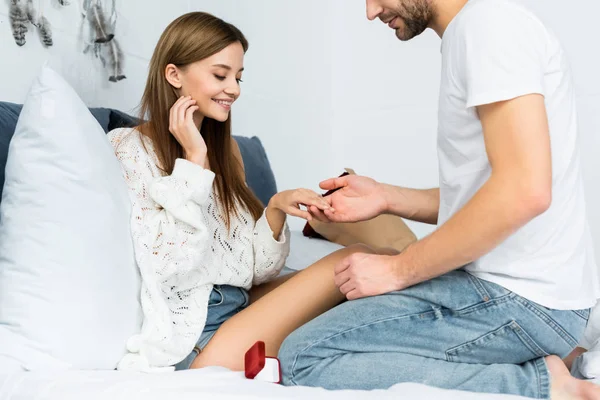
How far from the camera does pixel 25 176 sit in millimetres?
1239

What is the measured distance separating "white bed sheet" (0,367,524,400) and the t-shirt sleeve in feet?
1.63

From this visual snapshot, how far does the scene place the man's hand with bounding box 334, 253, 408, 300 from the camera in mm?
1300

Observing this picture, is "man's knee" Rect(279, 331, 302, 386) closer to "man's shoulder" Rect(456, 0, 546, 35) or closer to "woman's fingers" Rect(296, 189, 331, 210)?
"woman's fingers" Rect(296, 189, 331, 210)

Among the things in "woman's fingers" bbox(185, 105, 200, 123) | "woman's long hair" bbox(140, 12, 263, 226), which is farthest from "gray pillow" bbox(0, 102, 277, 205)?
"woman's fingers" bbox(185, 105, 200, 123)

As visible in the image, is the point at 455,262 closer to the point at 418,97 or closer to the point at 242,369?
the point at 242,369

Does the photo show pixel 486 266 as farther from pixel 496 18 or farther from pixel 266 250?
pixel 266 250

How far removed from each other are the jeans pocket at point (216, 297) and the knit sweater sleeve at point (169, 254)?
0.05m

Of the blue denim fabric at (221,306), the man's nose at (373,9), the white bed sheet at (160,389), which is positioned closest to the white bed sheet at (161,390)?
the white bed sheet at (160,389)

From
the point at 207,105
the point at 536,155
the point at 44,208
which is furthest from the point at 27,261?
the point at 536,155

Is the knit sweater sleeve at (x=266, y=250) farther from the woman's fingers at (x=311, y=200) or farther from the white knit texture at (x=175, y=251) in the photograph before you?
the woman's fingers at (x=311, y=200)

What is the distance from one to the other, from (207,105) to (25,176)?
0.58 metres

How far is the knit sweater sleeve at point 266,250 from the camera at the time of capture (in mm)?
1703

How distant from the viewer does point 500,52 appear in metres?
1.12

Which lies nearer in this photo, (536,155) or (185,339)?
(536,155)
